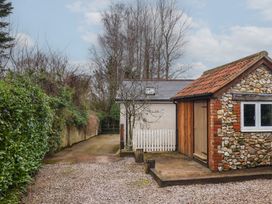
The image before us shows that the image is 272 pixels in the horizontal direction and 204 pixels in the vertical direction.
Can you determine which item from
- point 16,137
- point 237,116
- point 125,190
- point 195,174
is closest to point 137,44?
point 237,116

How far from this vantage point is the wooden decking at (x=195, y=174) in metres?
8.10

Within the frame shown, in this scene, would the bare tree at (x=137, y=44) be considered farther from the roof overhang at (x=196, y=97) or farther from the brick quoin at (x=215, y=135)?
the brick quoin at (x=215, y=135)

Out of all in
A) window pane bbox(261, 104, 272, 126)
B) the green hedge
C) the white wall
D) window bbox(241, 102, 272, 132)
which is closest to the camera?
the green hedge

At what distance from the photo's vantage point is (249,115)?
9.66m

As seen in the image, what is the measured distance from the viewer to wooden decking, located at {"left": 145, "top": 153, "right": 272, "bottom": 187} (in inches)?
319

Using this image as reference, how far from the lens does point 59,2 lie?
47.2 feet

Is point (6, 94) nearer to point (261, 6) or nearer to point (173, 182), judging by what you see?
point (173, 182)

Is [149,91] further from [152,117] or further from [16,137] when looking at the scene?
[16,137]

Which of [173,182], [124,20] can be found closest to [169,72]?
[124,20]

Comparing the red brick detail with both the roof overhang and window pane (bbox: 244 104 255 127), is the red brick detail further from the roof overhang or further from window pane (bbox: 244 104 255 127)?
the roof overhang

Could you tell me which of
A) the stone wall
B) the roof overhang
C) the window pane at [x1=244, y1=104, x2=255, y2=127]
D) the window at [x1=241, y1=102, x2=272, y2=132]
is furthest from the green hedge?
the window pane at [x1=244, y1=104, x2=255, y2=127]

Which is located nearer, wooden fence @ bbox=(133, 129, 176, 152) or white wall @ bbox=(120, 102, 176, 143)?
wooden fence @ bbox=(133, 129, 176, 152)

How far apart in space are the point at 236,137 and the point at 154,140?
5394 millimetres

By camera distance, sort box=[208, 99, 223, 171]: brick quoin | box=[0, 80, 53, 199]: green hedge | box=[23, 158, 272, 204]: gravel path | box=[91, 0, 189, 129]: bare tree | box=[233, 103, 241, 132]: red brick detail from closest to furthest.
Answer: box=[0, 80, 53, 199]: green hedge, box=[23, 158, 272, 204]: gravel path, box=[208, 99, 223, 171]: brick quoin, box=[233, 103, 241, 132]: red brick detail, box=[91, 0, 189, 129]: bare tree
